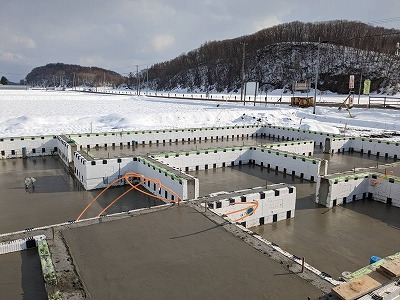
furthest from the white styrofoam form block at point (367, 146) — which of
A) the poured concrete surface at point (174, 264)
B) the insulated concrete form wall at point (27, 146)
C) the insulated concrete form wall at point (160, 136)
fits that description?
the insulated concrete form wall at point (27, 146)

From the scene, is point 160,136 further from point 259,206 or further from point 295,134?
point 259,206

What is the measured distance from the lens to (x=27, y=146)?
16062mm

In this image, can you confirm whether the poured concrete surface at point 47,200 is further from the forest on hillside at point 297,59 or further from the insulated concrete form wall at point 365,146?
the forest on hillside at point 297,59

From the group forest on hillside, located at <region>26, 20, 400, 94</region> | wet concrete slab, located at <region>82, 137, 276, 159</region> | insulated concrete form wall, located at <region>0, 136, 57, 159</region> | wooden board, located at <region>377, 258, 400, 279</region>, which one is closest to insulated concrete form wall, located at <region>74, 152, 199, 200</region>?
wet concrete slab, located at <region>82, 137, 276, 159</region>

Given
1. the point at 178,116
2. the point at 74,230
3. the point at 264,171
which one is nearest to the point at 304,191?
the point at 264,171

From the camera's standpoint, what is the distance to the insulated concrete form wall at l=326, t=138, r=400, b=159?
55.6 ft

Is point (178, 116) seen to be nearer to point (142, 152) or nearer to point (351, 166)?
point (142, 152)

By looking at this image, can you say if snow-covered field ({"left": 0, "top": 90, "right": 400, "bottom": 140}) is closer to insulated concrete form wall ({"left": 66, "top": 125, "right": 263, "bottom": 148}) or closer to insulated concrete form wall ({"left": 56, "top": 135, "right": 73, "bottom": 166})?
insulated concrete form wall ({"left": 66, "top": 125, "right": 263, "bottom": 148})

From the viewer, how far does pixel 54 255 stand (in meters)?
5.14

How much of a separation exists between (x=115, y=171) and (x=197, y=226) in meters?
6.06

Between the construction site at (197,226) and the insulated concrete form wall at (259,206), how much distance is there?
3 cm

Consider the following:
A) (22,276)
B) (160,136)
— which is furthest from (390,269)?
(160,136)

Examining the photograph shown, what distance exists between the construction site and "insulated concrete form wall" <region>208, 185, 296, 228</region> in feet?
0.09

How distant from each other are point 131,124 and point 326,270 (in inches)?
830
